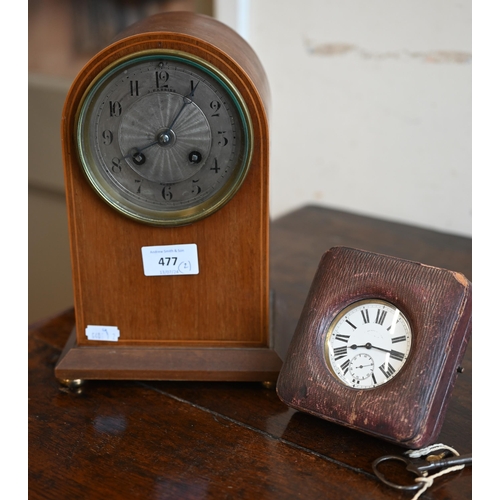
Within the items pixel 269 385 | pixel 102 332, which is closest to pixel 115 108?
pixel 102 332

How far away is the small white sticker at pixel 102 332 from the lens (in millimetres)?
1058

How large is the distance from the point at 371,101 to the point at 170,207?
3.17 ft

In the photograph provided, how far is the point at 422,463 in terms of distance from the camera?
85 centimetres

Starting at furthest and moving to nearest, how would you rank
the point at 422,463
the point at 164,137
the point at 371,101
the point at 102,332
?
1. the point at 371,101
2. the point at 102,332
3. the point at 164,137
4. the point at 422,463

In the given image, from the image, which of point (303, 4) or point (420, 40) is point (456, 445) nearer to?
point (420, 40)

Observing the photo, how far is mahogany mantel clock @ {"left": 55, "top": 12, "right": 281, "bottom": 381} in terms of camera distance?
0.94m

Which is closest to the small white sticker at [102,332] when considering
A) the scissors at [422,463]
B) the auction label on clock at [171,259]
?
the auction label on clock at [171,259]

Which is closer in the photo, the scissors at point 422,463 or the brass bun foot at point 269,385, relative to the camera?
the scissors at point 422,463

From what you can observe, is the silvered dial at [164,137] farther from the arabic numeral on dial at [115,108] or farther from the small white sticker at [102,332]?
the small white sticker at [102,332]

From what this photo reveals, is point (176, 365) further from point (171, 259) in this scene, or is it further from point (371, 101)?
point (371, 101)

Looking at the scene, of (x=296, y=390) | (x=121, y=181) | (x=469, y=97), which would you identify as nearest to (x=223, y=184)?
(x=121, y=181)

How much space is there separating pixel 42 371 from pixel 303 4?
1.23 m

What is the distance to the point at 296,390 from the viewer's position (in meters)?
0.90

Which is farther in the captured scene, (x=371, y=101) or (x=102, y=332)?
(x=371, y=101)
